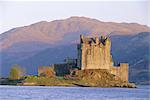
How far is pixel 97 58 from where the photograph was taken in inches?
1774

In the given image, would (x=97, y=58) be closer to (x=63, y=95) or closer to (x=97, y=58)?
(x=97, y=58)

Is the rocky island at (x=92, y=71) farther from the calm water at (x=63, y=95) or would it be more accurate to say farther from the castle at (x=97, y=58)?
the calm water at (x=63, y=95)

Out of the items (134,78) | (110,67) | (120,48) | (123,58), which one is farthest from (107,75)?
(120,48)

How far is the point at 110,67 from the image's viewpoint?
45.3 m

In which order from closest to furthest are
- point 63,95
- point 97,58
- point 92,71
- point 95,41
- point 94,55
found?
point 63,95 → point 97,58 → point 94,55 → point 92,71 → point 95,41

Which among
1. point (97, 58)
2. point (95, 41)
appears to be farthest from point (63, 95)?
→ point (95, 41)

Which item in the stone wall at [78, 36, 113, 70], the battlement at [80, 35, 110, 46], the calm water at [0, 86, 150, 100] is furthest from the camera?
the battlement at [80, 35, 110, 46]

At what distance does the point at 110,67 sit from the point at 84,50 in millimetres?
1789

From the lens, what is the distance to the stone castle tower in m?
45.0

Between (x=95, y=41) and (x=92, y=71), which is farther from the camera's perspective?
(x=95, y=41)

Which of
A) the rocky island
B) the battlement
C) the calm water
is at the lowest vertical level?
the calm water

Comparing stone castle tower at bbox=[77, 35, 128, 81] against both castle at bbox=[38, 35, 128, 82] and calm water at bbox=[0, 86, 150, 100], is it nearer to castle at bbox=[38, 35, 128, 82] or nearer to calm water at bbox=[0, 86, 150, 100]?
castle at bbox=[38, 35, 128, 82]

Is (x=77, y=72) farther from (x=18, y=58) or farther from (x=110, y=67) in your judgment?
(x=18, y=58)

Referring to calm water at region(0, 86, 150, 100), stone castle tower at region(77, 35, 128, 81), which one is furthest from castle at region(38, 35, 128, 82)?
calm water at region(0, 86, 150, 100)
